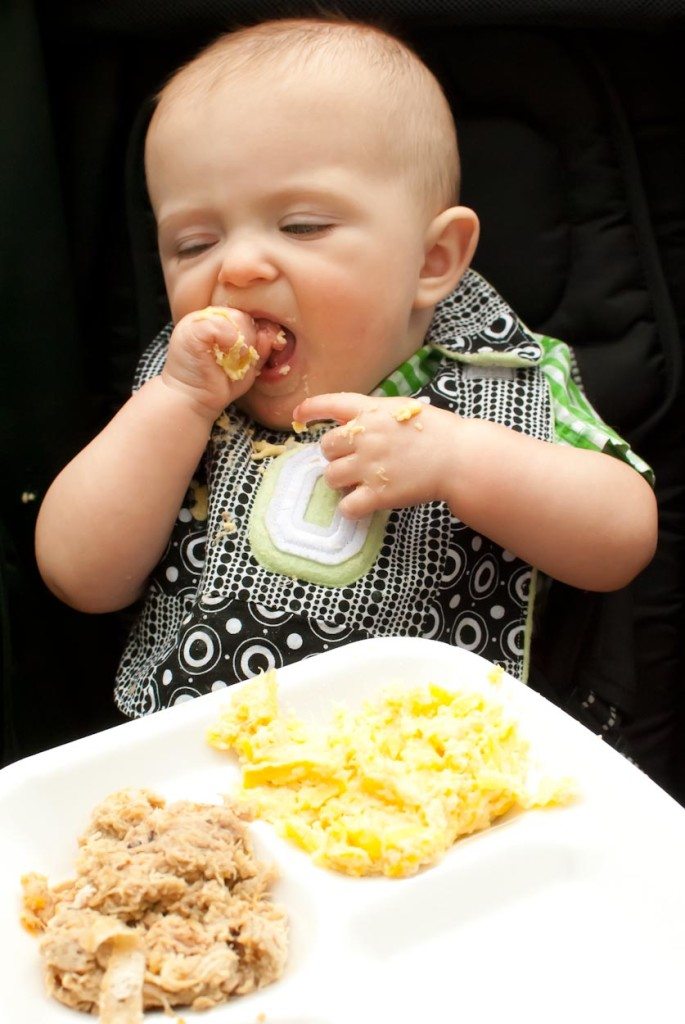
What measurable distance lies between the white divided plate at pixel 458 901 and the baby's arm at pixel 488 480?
0.83ft

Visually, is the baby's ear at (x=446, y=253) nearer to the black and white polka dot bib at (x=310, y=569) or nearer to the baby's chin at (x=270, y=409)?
the black and white polka dot bib at (x=310, y=569)

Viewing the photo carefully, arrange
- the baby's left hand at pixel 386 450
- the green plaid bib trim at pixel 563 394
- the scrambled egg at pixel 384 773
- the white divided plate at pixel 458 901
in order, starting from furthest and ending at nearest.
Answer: the green plaid bib trim at pixel 563 394
the baby's left hand at pixel 386 450
the scrambled egg at pixel 384 773
the white divided plate at pixel 458 901

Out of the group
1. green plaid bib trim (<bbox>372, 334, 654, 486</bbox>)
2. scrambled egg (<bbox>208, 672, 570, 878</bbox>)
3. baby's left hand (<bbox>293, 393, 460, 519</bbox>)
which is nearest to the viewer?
scrambled egg (<bbox>208, 672, 570, 878</bbox>)

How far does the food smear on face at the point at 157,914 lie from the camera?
2.40 feet

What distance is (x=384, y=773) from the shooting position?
0.87 metres


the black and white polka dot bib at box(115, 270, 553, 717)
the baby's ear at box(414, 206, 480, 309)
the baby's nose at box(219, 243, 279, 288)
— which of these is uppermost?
the baby's nose at box(219, 243, 279, 288)

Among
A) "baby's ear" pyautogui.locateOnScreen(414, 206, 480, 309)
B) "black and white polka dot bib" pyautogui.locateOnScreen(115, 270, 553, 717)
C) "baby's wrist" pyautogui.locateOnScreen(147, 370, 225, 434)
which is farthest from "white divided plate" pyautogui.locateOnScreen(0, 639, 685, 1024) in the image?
"baby's ear" pyautogui.locateOnScreen(414, 206, 480, 309)

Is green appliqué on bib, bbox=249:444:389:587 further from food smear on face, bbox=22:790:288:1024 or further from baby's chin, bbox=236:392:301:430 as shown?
food smear on face, bbox=22:790:288:1024

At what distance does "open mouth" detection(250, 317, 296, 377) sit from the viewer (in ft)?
4.01

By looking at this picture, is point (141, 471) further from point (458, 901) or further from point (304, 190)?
point (458, 901)

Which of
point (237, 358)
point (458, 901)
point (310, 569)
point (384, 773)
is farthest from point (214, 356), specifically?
point (458, 901)

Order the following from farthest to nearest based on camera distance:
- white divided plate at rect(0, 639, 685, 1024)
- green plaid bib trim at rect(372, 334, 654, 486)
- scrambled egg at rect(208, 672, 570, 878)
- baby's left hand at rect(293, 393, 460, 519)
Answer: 1. green plaid bib trim at rect(372, 334, 654, 486)
2. baby's left hand at rect(293, 393, 460, 519)
3. scrambled egg at rect(208, 672, 570, 878)
4. white divided plate at rect(0, 639, 685, 1024)

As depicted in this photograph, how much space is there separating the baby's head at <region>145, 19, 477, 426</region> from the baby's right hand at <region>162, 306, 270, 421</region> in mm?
28

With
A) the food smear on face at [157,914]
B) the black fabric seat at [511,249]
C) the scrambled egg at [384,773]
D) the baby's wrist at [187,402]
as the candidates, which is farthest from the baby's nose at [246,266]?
the food smear on face at [157,914]
